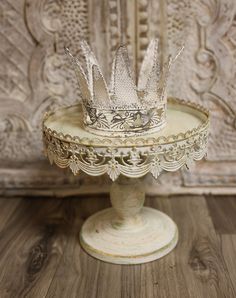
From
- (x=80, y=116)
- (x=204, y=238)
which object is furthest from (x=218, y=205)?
(x=80, y=116)

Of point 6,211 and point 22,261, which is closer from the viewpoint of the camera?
point 22,261

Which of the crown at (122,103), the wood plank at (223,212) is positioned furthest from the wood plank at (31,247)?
the wood plank at (223,212)

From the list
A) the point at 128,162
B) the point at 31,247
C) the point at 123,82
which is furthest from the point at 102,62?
the point at 31,247

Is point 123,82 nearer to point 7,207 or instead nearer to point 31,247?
point 31,247

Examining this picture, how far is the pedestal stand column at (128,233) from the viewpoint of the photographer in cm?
128

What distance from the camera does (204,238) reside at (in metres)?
1.40

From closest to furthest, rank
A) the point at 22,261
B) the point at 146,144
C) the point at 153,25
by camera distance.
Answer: the point at 146,144 → the point at 22,261 → the point at 153,25

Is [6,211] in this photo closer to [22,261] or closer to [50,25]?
[22,261]

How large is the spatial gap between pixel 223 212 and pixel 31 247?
688 mm

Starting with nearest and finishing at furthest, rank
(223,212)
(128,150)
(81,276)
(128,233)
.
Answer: (128,150) < (81,276) < (128,233) < (223,212)

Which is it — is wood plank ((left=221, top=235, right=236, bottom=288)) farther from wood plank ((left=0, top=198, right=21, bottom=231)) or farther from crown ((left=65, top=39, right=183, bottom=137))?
wood plank ((left=0, top=198, right=21, bottom=231))

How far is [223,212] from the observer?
1.56m

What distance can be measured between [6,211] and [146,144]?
76 cm

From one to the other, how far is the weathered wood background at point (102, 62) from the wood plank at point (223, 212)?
0.17 feet
